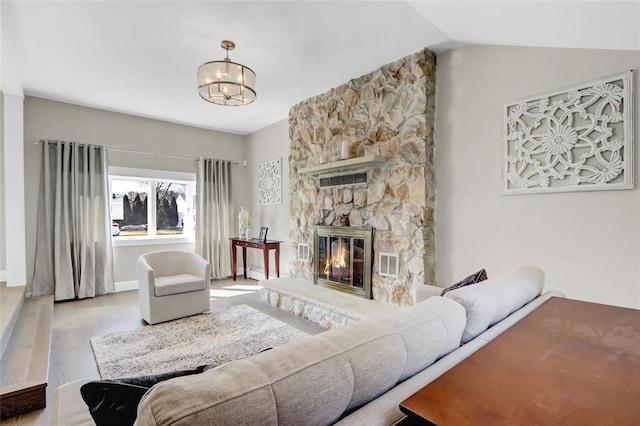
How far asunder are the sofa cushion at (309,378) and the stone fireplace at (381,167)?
216cm

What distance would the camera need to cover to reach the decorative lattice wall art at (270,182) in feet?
17.2

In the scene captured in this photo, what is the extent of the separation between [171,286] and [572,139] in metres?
3.75

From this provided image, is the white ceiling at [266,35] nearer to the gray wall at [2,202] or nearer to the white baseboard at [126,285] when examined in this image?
the gray wall at [2,202]

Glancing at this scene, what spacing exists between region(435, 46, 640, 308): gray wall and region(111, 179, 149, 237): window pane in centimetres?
449

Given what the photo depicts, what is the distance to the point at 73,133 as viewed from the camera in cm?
435

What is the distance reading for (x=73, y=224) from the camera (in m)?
4.27

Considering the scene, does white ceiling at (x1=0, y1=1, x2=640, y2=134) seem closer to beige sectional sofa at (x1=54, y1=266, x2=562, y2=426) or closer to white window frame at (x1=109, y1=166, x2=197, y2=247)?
white window frame at (x1=109, y1=166, x2=197, y2=247)

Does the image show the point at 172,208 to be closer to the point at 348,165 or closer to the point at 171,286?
the point at 171,286

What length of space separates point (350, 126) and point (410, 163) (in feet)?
3.19

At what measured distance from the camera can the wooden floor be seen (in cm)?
230

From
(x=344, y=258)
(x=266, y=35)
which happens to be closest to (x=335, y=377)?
(x=266, y=35)

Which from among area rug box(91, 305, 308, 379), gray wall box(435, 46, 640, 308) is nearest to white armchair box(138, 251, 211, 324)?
area rug box(91, 305, 308, 379)

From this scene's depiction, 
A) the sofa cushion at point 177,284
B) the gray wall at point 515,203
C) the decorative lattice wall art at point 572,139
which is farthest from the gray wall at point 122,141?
the decorative lattice wall art at point 572,139

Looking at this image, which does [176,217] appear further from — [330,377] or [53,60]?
[330,377]
